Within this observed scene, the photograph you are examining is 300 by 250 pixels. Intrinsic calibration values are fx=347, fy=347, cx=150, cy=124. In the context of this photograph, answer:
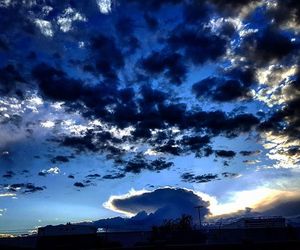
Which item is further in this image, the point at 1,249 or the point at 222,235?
the point at 222,235

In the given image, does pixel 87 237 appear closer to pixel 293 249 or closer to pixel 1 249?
pixel 1 249

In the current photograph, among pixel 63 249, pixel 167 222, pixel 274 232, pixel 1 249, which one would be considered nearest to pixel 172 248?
pixel 63 249

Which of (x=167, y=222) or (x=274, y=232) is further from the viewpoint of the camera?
(x=167, y=222)

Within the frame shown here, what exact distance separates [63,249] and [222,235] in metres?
89.3

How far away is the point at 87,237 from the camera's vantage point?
207 ft

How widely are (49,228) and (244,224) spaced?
63.3 m

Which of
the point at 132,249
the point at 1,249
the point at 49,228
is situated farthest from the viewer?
the point at 49,228

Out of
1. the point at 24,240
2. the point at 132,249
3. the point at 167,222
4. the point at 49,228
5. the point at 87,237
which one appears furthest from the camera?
the point at 167,222

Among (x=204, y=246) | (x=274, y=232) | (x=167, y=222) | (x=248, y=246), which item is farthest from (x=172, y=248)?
(x=167, y=222)

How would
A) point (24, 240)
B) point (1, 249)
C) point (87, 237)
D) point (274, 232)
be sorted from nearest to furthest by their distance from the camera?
1. point (1, 249)
2. point (87, 237)
3. point (24, 240)
4. point (274, 232)

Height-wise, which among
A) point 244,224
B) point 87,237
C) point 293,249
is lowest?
point 293,249

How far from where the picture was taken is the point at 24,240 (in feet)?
265

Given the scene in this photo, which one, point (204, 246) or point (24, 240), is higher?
point (24, 240)

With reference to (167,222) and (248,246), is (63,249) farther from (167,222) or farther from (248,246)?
(167,222)
